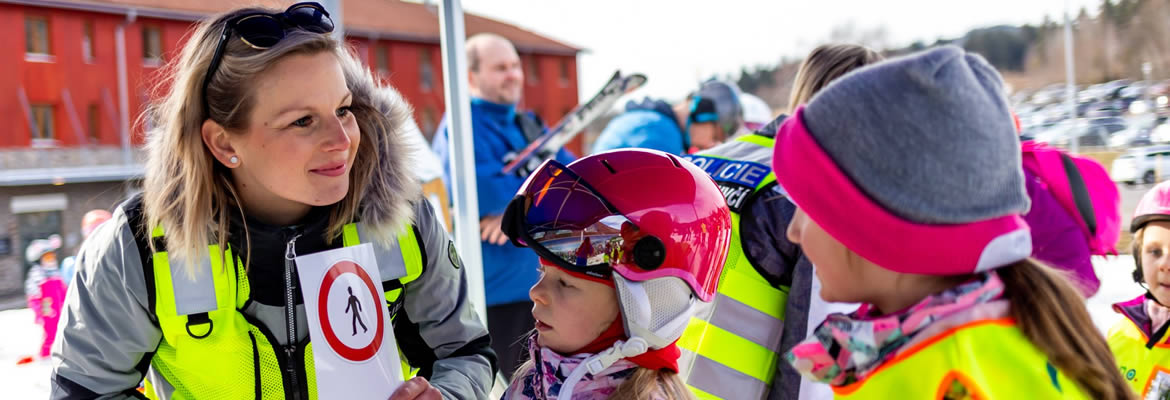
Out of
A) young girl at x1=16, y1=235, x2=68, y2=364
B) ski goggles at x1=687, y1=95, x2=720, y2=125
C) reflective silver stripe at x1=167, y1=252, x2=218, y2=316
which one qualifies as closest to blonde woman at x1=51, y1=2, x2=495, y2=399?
reflective silver stripe at x1=167, y1=252, x2=218, y2=316

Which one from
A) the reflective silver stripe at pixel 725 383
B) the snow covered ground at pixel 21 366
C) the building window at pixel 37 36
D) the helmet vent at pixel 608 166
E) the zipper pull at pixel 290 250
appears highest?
the building window at pixel 37 36

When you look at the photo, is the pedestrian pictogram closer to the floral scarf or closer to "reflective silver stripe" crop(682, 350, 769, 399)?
the floral scarf

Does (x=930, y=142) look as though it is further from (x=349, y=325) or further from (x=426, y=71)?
(x=426, y=71)

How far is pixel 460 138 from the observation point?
336 cm

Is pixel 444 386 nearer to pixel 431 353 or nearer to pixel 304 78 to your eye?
pixel 431 353

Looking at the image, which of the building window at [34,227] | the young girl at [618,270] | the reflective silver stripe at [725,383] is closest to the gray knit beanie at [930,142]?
the young girl at [618,270]

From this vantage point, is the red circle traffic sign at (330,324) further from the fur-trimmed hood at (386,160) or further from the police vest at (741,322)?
the police vest at (741,322)

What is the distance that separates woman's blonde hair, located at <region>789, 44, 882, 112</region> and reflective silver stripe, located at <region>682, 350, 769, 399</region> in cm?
69

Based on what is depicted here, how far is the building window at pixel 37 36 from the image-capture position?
18812 mm

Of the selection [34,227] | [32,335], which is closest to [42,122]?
[34,227]

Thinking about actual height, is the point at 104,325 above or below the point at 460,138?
below

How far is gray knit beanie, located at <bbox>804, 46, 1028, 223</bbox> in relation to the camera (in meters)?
1.05

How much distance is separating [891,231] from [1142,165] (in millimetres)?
3422

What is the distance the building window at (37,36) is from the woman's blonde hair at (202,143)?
2047 centimetres
